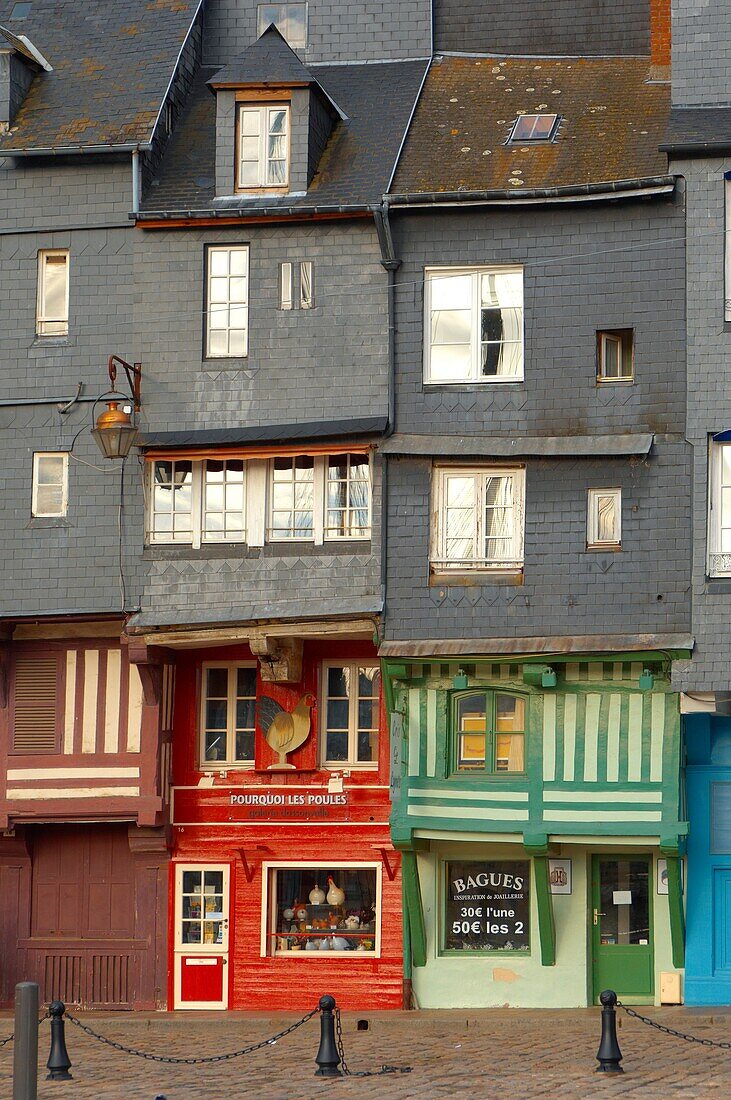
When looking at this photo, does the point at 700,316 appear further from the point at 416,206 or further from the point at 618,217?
the point at 416,206

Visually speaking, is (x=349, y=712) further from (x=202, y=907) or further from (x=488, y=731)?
(x=202, y=907)

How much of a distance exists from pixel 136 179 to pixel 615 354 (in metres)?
6.97

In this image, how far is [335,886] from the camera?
25.9 m

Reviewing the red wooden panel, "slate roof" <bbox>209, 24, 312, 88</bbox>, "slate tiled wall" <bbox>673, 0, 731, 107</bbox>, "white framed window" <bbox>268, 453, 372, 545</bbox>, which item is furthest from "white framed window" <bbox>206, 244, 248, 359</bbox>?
the red wooden panel

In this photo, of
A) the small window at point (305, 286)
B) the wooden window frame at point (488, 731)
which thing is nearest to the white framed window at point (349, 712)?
the wooden window frame at point (488, 731)

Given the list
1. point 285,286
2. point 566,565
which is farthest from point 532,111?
point 566,565

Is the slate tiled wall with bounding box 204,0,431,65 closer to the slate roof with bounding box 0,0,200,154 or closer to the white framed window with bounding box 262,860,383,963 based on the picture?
the slate roof with bounding box 0,0,200,154

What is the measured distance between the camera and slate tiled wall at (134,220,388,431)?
25422 mm

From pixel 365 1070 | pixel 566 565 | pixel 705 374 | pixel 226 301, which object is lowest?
pixel 365 1070

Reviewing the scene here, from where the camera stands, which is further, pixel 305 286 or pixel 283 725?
pixel 283 725

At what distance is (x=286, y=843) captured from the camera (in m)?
26.0

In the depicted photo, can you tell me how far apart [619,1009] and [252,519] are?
7867mm

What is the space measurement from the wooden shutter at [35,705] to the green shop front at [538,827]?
482 centimetres

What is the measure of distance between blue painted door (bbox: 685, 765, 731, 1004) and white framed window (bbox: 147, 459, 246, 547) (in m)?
6.94
